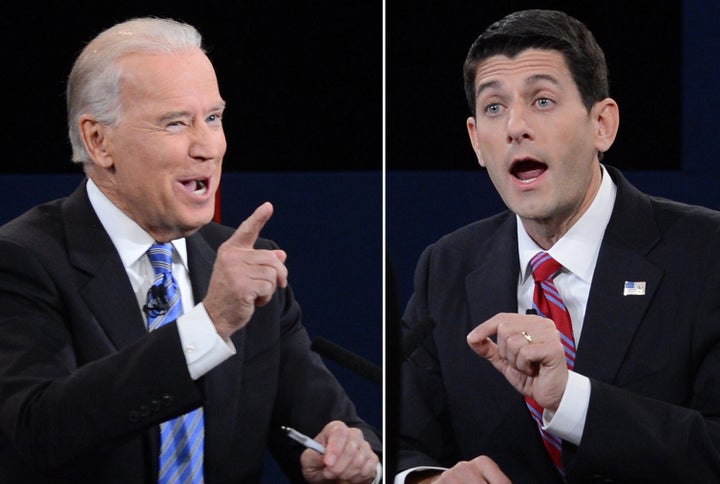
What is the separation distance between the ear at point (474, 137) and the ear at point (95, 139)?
846 mm

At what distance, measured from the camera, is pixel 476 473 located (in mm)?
2645

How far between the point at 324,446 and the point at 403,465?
0.22 metres

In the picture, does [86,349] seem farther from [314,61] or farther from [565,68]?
[565,68]

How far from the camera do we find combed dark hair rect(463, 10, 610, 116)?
2609 millimetres

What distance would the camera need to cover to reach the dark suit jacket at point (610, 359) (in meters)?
2.48

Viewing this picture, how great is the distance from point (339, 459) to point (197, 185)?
731 mm

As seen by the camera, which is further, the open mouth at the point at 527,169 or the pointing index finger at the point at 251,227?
the open mouth at the point at 527,169

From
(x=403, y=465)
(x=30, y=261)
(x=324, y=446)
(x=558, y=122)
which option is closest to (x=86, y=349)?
(x=30, y=261)

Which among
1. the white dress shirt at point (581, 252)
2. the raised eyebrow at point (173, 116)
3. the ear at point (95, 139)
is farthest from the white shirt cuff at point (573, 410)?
the ear at point (95, 139)

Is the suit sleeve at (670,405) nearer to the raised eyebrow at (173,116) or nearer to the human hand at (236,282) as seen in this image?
the human hand at (236,282)

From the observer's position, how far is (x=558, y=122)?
103 inches

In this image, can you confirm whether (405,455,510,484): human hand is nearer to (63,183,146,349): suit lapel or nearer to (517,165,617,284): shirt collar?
(517,165,617,284): shirt collar

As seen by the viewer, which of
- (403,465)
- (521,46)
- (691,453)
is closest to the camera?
(691,453)

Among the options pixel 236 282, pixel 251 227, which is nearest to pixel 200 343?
pixel 236 282
